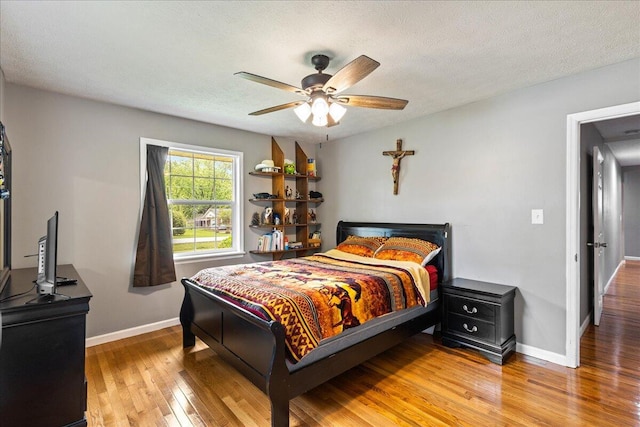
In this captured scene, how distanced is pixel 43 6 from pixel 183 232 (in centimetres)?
258

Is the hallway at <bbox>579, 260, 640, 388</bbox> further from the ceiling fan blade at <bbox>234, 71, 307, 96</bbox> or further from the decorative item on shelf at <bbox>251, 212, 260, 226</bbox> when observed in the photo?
the decorative item on shelf at <bbox>251, 212, 260, 226</bbox>

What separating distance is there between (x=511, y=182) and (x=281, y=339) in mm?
2639

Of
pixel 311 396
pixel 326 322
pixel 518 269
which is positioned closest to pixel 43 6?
pixel 326 322

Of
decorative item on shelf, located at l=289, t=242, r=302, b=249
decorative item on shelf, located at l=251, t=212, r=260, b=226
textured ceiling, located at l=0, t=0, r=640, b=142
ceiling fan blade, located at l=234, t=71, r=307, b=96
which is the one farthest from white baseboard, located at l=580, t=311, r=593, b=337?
decorative item on shelf, located at l=251, t=212, r=260, b=226

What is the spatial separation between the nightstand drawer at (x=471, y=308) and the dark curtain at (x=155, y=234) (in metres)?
3.07

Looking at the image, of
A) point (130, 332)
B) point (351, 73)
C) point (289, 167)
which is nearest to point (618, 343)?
point (351, 73)

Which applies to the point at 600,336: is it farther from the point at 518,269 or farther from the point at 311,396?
the point at 311,396

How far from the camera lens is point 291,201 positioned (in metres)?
4.72

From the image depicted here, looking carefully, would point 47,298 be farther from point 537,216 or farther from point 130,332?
point 537,216

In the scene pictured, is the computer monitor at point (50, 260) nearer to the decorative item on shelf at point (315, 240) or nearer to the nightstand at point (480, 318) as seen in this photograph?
the nightstand at point (480, 318)

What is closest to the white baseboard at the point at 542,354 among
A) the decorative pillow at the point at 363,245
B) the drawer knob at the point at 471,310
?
the drawer knob at the point at 471,310

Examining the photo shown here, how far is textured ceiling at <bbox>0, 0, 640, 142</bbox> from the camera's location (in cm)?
179

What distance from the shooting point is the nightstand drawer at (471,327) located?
2.80 m

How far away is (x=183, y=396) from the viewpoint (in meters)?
2.28
